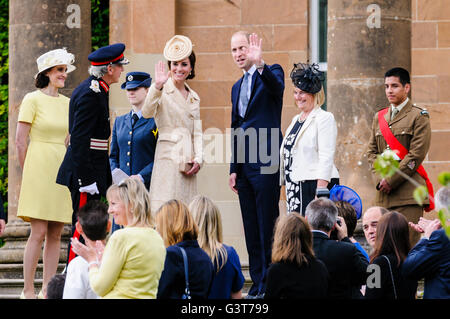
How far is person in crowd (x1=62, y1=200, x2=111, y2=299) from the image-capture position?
7.65 m

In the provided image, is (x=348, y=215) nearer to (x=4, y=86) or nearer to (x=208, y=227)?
(x=208, y=227)

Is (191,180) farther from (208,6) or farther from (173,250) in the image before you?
(208,6)

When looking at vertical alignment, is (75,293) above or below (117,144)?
below

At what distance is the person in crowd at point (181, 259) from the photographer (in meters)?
7.79

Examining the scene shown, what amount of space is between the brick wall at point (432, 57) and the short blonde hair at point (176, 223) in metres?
5.84

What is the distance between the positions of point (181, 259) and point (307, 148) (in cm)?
223

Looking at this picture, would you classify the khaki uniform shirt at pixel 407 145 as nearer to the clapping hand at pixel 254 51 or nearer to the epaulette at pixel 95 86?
the clapping hand at pixel 254 51

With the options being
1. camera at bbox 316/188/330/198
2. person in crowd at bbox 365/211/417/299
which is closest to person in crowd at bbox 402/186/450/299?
person in crowd at bbox 365/211/417/299

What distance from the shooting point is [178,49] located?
32.8 feet

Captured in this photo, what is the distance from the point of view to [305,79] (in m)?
9.80

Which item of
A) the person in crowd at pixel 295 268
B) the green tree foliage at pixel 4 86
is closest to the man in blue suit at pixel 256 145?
the person in crowd at pixel 295 268
